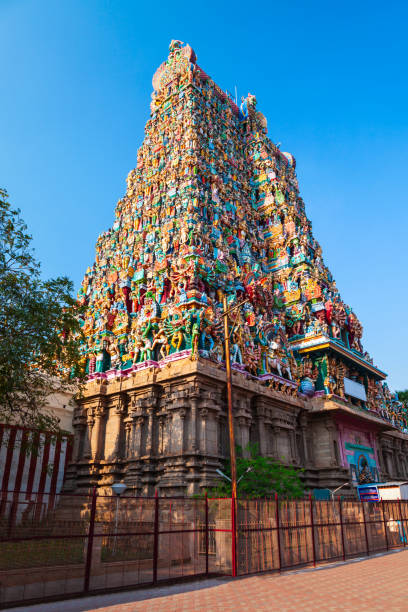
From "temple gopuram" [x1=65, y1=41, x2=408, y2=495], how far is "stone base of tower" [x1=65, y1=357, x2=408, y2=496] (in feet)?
0.28

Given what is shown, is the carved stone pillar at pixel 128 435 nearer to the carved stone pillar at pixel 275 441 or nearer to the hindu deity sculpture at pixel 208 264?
the hindu deity sculpture at pixel 208 264

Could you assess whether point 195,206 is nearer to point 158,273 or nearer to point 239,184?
point 158,273

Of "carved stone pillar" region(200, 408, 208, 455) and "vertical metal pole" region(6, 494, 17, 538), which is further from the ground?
"carved stone pillar" region(200, 408, 208, 455)

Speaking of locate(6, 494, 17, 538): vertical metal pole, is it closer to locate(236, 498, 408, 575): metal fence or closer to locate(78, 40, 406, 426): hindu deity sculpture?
locate(236, 498, 408, 575): metal fence

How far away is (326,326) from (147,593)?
27.6 metres

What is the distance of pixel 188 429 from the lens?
23859mm

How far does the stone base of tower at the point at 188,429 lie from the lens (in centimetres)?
2369

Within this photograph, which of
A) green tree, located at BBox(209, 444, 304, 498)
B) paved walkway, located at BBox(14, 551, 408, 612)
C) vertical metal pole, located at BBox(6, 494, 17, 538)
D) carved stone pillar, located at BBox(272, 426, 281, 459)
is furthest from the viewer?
carved stone pillar, located at BBox(272, 426, 281, 459)

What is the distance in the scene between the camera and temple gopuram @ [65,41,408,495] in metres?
25.5

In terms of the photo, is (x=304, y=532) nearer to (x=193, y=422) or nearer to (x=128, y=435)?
(x=193, y=422)

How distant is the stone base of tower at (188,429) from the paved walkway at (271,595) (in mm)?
9825

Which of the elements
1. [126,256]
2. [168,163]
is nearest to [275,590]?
[126,256]

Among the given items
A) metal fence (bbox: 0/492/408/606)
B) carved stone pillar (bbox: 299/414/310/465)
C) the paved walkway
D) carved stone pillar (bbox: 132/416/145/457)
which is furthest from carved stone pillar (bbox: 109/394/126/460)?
the paved walkway

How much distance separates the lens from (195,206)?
115 feet
